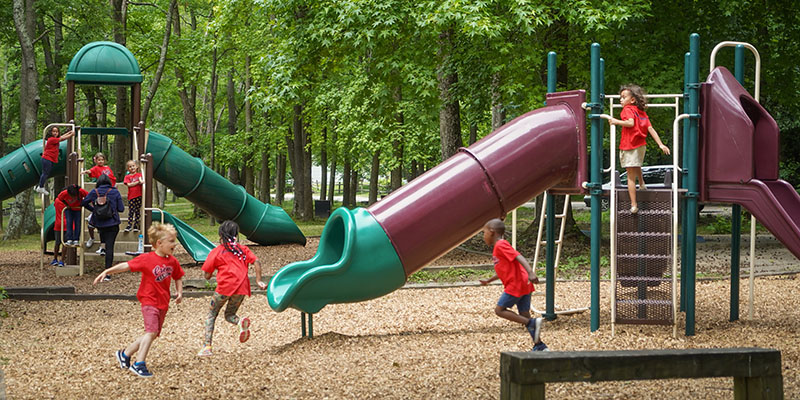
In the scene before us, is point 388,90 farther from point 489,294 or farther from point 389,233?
point 389,233

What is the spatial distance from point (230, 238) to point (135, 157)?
7.55m

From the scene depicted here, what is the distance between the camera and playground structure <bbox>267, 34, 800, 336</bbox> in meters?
7.36

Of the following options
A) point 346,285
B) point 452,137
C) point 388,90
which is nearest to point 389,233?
point 346,285

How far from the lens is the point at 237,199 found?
1797 centimetres

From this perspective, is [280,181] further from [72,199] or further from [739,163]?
[739,163]

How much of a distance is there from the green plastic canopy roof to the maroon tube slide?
10.6m

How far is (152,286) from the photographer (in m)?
6.61

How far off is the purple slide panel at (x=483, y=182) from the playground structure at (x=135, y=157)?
720 cm

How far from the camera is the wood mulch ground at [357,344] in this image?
18.9 ft

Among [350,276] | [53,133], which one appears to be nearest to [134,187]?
[53,133]

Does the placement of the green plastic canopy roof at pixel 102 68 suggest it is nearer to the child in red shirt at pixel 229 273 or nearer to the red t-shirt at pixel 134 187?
the red t-shirt at pixel 134 187

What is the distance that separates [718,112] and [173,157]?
37.2ft

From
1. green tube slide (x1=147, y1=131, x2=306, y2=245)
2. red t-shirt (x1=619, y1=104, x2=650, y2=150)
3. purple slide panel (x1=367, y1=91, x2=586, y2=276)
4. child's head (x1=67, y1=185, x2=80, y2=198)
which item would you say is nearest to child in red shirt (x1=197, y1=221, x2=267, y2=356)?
purple slide panel (x1=367, y1=91, x2=586, y2=276)

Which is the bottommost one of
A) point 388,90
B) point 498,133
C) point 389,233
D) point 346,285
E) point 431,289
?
point 431,289
